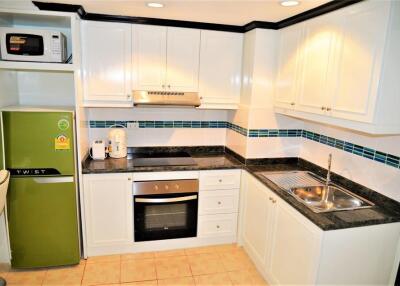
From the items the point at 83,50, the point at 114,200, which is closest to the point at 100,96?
the point at 83,50

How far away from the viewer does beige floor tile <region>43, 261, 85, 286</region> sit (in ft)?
7.84

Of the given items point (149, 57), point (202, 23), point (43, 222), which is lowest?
point (43, 222)

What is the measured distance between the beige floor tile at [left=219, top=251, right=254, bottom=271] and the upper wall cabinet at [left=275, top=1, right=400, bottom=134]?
1430mm

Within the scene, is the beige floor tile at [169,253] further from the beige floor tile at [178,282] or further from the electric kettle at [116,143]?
the electric kettle at [116,143]

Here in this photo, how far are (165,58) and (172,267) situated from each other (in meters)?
1.92

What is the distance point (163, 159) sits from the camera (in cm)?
294

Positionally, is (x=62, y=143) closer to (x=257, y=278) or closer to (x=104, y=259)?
(x=104, y=259)

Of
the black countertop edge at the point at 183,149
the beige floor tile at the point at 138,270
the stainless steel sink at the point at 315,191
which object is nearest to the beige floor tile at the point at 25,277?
the beige floor tile at the point at 138,270

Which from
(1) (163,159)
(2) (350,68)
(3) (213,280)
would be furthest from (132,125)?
(2) (350,68)

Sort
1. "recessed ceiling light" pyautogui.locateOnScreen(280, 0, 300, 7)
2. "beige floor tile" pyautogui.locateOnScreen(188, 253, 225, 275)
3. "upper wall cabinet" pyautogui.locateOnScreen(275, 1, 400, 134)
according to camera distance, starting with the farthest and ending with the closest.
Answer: "beige floor tile" pyautogui.locateOnScreen(188, 253, 225, 275) < "recessed ceiling light" pyautogui.locateOnScreen(280, 0, 300, 7) < "upper wall cabinet" pyautogui.locateOnScreen(275, 1, 400, 134)

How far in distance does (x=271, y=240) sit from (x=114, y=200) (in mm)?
1402

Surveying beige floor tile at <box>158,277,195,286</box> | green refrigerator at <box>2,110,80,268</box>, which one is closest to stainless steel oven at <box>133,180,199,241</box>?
beige floor tile at <box>158,277,195,286</box>

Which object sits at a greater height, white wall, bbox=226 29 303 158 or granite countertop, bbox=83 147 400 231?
white wall, bbox=226 29 303 158

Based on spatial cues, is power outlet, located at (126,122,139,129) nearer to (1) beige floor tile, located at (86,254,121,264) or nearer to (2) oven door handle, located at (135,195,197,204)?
(2) oven door handle, located at (135,195,197,204)
